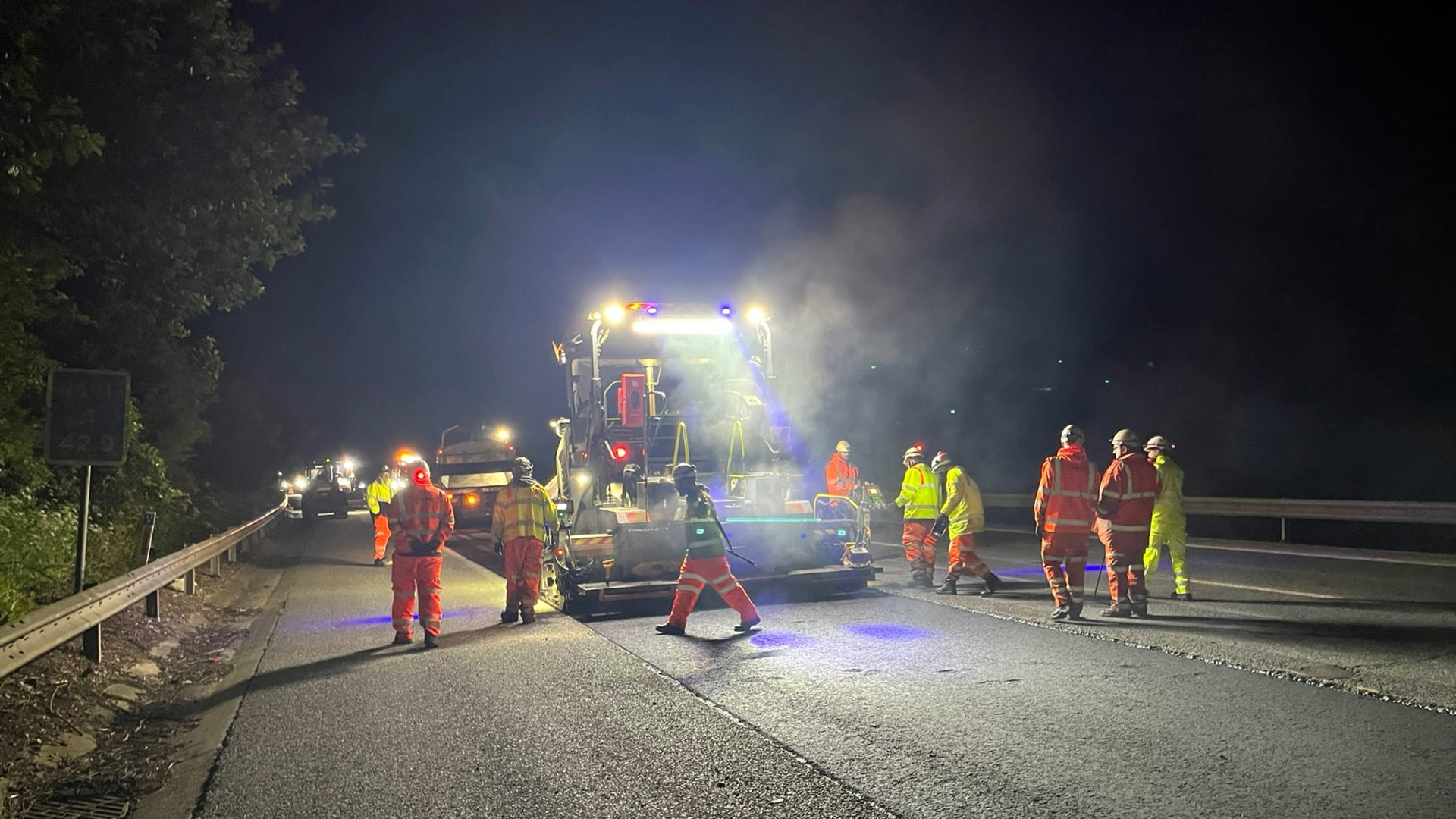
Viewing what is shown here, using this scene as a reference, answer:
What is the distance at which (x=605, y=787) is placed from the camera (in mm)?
4934

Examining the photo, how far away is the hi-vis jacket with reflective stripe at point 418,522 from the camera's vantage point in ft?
32.3

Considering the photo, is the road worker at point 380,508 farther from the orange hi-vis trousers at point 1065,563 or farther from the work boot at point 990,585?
the orange hi-vis trousers at point 1065,563

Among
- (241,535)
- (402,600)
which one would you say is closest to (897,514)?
(241,535)

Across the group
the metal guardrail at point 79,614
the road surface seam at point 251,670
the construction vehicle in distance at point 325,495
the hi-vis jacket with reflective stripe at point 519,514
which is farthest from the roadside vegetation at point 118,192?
the construction vehicle in distance at point 325,495

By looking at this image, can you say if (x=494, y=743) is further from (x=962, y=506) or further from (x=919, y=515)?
(x=919, y=515)

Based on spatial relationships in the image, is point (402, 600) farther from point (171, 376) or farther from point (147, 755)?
point (171, 376)

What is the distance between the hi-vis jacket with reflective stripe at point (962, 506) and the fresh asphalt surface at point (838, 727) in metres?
1.68

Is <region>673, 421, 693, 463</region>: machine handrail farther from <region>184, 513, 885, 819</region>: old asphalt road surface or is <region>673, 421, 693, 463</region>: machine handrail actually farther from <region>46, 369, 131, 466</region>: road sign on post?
<region>46, 369, 131, 466</region>: road sign on post

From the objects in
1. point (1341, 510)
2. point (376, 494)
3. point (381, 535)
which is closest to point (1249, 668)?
point (1341, 510)

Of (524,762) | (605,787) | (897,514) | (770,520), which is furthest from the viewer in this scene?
(897,514)

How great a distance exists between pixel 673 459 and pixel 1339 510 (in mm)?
9976

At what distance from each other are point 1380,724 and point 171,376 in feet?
81.3

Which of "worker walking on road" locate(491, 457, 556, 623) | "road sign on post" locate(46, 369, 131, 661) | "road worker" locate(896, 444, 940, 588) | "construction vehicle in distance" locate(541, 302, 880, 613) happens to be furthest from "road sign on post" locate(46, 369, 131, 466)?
"road worker" locate(896, 444, 940, 588)

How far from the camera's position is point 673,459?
1195 cm
